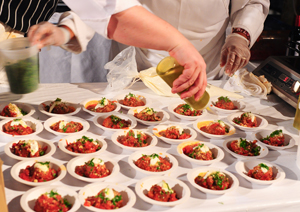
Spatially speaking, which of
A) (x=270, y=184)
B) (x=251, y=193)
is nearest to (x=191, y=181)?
(x=251, y=193)

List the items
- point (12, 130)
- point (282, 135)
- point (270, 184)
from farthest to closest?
point (282, 135), point (12, 130), point (270, 184)

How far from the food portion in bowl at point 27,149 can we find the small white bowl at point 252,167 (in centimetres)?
88

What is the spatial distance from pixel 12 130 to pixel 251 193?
1.14m

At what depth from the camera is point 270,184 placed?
1.41 m

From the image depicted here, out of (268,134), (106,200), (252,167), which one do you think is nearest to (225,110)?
(268,134)

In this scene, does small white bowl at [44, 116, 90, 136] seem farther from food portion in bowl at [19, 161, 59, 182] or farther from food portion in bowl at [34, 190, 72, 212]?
food portion in bowl at [34, 190, 72, 212]

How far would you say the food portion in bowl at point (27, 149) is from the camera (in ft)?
4.73

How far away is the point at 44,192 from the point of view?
3.99 ft

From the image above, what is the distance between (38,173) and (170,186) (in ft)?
1.72

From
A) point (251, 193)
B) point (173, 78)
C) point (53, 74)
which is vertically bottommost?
point (53, 74)

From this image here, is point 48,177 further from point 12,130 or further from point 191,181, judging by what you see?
point 191,181

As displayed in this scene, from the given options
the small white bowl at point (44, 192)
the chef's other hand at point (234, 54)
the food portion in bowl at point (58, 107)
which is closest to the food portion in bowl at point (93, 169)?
the small white bowl at point (44, 192)

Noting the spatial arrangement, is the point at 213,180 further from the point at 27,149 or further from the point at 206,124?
the point at 27,149

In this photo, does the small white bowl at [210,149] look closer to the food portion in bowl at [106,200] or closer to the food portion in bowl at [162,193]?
the food portion in bowl at [162,193]
